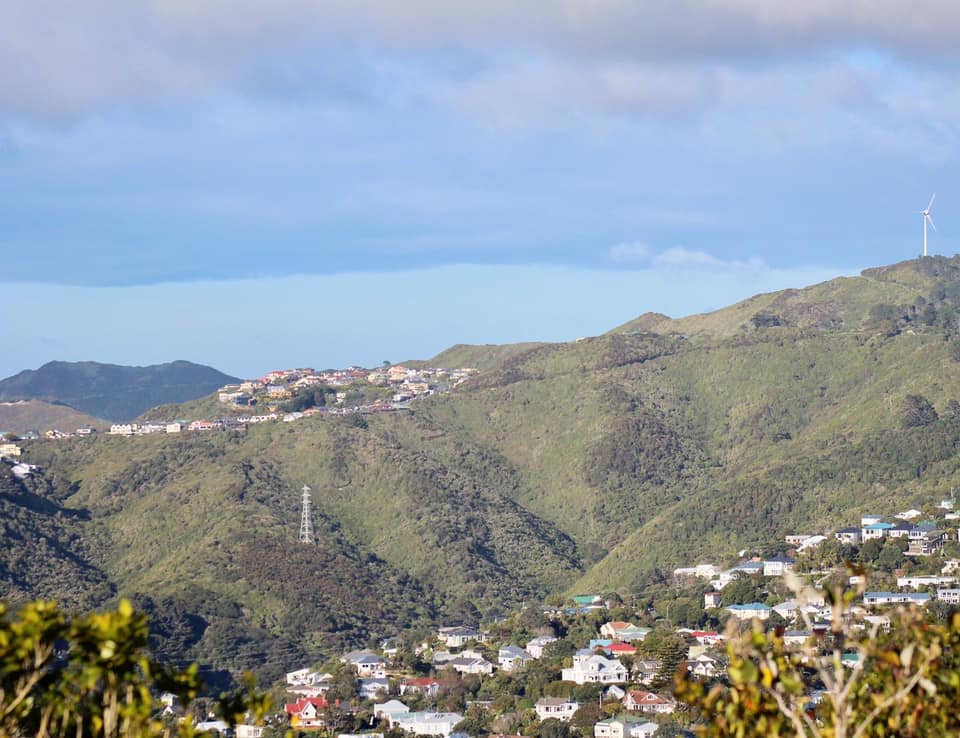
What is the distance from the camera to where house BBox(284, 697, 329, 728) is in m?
77.6

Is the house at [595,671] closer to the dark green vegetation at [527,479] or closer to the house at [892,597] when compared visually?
the house at [892,597]

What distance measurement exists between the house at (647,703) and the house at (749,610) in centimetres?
1299

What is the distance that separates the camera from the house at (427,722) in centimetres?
7488

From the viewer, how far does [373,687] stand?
288 ft

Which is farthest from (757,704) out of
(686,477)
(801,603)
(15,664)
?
(686,477)

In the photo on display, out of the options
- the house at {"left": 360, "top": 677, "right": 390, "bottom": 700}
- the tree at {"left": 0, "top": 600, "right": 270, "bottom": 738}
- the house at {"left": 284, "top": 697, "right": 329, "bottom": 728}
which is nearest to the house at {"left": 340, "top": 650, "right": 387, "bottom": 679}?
the house at {"left": 360, "top": 677, "right": 390, "bottom": 700}

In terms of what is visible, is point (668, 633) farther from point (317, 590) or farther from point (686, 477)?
point (686, 477)

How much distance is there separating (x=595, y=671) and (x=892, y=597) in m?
15.0

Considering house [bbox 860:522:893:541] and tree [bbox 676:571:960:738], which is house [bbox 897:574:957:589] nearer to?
house [bbox 860:522:893:541]

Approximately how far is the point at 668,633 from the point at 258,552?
38.9 metres

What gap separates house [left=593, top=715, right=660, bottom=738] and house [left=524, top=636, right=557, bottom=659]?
64.4 feet

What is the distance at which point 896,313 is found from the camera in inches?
6983

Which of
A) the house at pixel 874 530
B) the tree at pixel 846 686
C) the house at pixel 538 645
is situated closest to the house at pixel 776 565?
the house at pixel 874 530

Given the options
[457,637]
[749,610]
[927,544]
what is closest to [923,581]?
[749,610]
